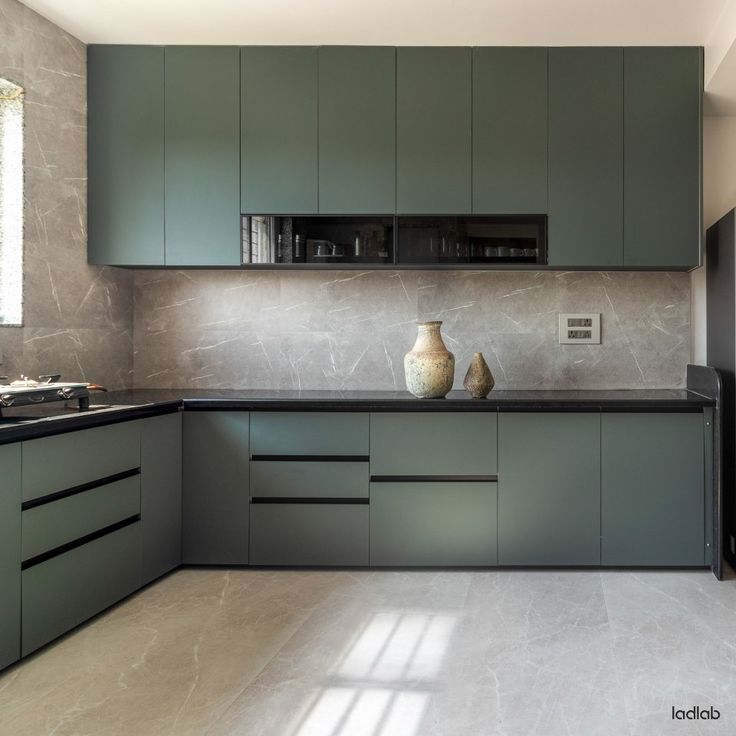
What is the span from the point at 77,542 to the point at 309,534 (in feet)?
3.43

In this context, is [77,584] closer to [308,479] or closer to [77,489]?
[77,489]

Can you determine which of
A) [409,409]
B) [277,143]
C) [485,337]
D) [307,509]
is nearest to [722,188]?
[485,337]

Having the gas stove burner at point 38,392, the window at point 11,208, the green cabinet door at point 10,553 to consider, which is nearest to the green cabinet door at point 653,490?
the gas stove burner at point 38,392

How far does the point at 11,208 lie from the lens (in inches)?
113

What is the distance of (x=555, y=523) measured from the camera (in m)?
3.02

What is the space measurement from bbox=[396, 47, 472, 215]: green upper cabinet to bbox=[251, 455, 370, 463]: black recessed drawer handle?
1.24 m

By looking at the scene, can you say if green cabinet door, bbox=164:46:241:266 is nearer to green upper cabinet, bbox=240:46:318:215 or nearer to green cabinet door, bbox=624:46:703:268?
green upper cabinet, bbox=240:46:318:215

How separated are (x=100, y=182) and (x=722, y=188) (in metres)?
3.33

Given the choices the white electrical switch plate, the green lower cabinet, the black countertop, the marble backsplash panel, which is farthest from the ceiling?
A: the green lower cabinet

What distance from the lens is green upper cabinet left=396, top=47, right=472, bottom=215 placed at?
322 centimetres

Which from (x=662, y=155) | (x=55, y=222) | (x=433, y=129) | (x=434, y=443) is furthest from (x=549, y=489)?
(x=55, y=222)

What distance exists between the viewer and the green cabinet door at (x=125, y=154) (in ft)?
10.9

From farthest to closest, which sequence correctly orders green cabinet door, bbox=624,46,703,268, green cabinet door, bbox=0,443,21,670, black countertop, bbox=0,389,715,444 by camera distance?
1. green cabinet door, bbox=624,46,703,268
2. black countertop, bbox=0,389,715,444
3. green cabinet door, bbox=0,443,21,670

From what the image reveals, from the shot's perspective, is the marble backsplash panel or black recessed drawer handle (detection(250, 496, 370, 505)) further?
the marble backsplash panel
